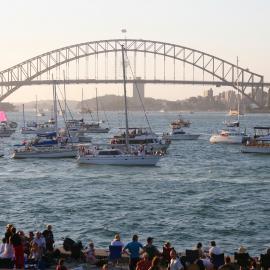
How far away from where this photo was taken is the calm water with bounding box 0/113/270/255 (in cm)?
2627

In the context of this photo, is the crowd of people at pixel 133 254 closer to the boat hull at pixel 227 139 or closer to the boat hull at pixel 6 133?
the boat hull at pixel 227 139

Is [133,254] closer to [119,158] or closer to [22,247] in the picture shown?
[22,247]

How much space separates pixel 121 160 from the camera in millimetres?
51719

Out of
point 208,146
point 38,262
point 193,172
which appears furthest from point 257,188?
point 208,146

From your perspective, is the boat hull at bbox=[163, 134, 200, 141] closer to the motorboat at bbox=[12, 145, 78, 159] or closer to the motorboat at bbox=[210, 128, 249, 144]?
the motorboat at bbox=[210, 128, 249, 144]

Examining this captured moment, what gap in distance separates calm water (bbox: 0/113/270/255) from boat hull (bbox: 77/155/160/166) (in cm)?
75

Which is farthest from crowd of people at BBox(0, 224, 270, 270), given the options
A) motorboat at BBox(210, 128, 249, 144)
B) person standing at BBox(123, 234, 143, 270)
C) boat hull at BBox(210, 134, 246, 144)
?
motorboat at BBox(210, 128, 249, 144)

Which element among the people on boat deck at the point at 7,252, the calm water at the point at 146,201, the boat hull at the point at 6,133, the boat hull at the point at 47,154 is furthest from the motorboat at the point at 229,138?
the people on boat deck at the point at 7,252

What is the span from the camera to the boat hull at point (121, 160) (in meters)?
51.6

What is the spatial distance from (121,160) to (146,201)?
695 inches

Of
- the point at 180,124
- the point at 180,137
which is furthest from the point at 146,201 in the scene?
the point at 180,124

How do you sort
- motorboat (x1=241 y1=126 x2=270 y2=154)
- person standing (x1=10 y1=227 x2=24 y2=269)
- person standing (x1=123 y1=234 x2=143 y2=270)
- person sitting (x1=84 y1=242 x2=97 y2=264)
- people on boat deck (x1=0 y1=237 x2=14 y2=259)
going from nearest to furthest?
person standing (x1=10 y1=227 x2=24 y2=269), people on boat deck (x1=0 y1=237 x2=14 y2=259), person standing (x1=123 y1=234 x2=143 y2=270), person sitting (x1=84 y1=242 x2=97 y2=264), motorboat (x1=241 y1=126 x2=270 y2=154)

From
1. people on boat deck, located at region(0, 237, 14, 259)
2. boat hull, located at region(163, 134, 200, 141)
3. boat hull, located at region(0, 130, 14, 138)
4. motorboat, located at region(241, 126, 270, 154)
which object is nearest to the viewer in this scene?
people on boat deck, located at region(0, 237, 14, 259)

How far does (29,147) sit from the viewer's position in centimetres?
6228
